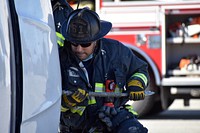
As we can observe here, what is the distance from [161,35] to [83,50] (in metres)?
5.09

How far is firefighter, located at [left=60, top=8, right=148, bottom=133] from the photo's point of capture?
11.5ft

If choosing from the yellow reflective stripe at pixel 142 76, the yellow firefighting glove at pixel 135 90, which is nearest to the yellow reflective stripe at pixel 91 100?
the yellow firefighting glove at pixel 135 90

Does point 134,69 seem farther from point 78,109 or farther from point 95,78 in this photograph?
point 78,109

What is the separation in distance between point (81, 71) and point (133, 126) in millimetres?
402

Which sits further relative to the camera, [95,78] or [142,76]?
[142,76]

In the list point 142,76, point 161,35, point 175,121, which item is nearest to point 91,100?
point 142,76

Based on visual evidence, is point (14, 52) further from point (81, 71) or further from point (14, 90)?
point (81, 71)

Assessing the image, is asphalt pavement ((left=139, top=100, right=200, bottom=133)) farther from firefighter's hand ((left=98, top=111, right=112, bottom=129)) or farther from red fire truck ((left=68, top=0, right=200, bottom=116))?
firefighter's hand ((left=98, top=111, right=112, bottom=129))

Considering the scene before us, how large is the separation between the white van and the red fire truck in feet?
18.7

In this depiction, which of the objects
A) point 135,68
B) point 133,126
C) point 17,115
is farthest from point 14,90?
point 135,68

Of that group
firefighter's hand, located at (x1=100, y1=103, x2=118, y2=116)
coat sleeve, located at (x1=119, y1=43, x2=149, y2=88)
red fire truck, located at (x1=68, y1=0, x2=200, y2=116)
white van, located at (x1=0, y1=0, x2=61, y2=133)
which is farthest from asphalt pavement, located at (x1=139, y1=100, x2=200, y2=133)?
white van, located at (x1=0, y1=0, x2=61, y2=133)

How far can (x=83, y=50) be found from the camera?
3680 millimetres

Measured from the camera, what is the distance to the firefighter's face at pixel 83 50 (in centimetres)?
364

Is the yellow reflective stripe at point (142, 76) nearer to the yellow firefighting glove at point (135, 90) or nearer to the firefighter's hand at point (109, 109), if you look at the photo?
the yellow firefighting glove at point (135, 90)
